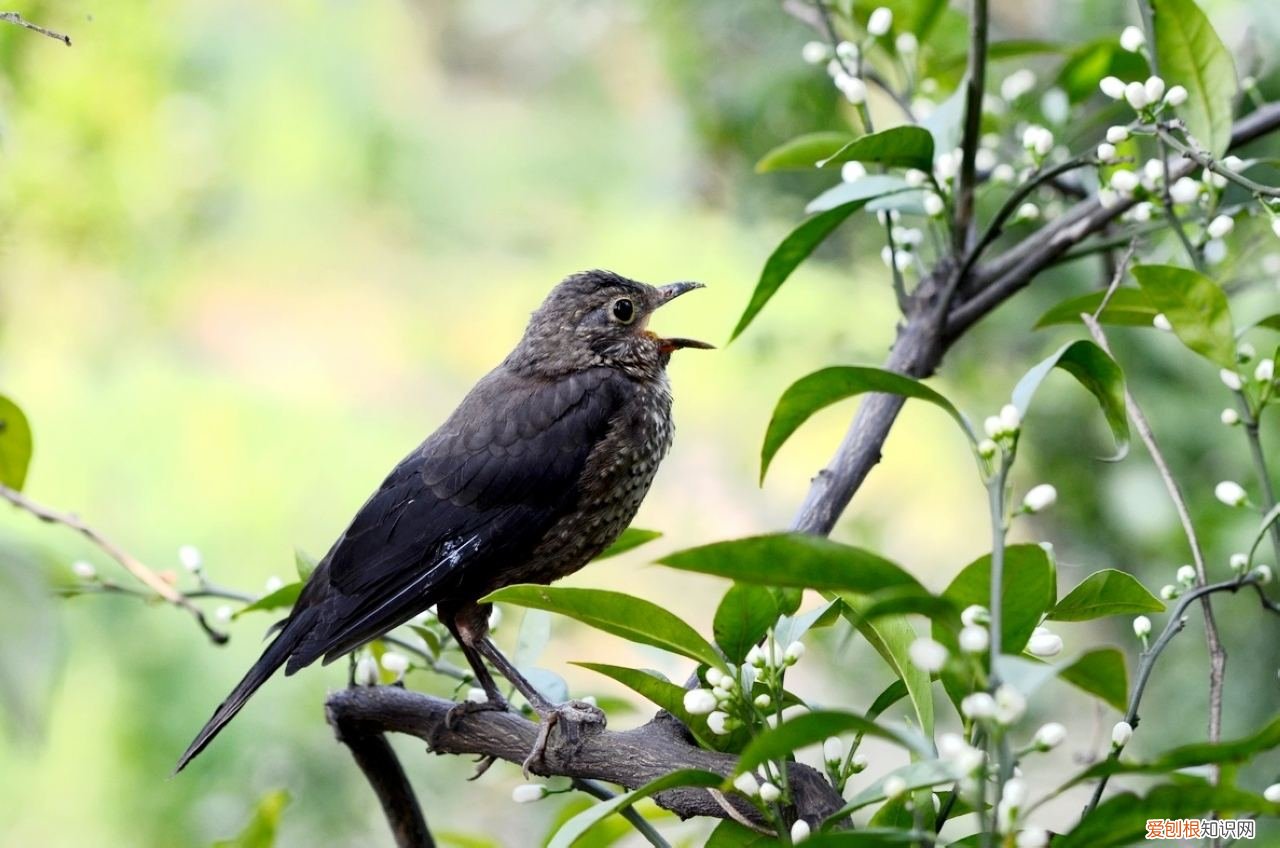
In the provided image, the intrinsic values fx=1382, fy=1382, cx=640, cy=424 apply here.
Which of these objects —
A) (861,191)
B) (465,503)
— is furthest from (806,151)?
(465,503)

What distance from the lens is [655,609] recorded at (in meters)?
1.36

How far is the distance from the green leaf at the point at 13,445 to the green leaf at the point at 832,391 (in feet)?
3.56

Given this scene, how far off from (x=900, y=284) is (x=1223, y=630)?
1.41 m

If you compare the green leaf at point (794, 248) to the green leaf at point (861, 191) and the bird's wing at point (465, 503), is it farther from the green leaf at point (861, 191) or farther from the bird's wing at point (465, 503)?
the bird's wing at point (465, 503)

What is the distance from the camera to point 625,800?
4.00ft

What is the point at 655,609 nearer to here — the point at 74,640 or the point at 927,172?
the point at 927,172

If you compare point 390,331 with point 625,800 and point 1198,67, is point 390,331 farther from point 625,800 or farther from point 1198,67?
point 625,800

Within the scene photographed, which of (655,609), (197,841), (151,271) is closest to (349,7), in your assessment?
(151,271)

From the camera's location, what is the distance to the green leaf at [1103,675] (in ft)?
3.36

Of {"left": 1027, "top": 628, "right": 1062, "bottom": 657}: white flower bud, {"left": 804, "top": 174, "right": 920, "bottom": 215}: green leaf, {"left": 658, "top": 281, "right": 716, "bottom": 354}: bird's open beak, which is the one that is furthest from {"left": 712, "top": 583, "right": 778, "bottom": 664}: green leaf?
{"left": 658, "top": 281, "right": 716, "bottom": 354}: bird's open beak

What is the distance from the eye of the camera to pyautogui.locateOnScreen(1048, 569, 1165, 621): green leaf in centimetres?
137

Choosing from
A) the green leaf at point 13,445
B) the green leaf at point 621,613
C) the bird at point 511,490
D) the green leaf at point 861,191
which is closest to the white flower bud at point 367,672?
the bird at point 511,490

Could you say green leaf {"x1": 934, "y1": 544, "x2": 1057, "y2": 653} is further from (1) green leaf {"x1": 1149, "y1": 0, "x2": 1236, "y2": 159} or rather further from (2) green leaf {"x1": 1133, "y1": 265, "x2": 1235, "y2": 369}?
(1) green leaf {"x1": 1149, "y1": 0, "x2": 1236, "y2": 159}

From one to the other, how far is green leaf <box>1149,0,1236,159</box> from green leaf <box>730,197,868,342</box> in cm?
46
